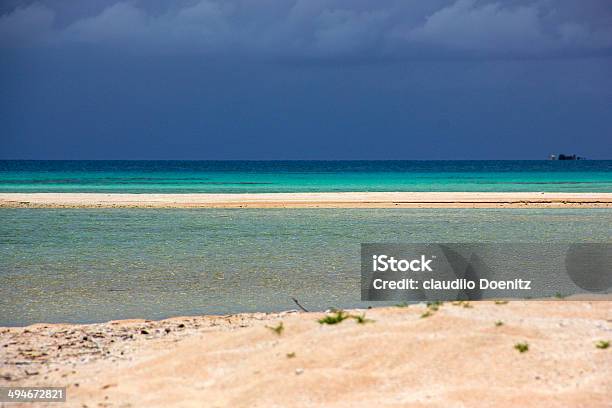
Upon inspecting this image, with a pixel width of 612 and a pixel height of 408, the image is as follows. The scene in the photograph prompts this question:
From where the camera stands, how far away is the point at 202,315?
13930 mm

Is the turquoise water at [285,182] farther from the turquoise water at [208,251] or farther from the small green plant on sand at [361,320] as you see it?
the small green plant on sand at [361,320]

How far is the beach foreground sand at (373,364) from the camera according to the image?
774 centimetres

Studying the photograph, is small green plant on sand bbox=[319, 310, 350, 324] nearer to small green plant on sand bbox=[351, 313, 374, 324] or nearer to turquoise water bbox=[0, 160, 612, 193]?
small green plant on sand bbox=[351, 313, 374, 324]

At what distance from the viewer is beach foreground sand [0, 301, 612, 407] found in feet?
25.4

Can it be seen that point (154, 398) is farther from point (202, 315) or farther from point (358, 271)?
point (358, 271)

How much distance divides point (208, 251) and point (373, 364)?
50.3 feet

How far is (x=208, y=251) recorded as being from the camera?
2327 cm

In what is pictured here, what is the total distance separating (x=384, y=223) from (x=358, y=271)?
14358 mm

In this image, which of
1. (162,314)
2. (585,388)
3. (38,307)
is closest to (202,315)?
(162,314)

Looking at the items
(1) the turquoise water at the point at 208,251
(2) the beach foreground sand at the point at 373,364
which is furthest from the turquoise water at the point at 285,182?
(2) the beach foreground sand at the point at 373,364

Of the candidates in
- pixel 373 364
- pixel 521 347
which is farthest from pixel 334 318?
pixel 521 347

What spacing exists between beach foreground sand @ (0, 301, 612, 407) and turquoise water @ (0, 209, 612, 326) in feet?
14.7

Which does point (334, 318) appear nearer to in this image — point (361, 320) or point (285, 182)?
point (361, 320)

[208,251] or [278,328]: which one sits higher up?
[278,328]
